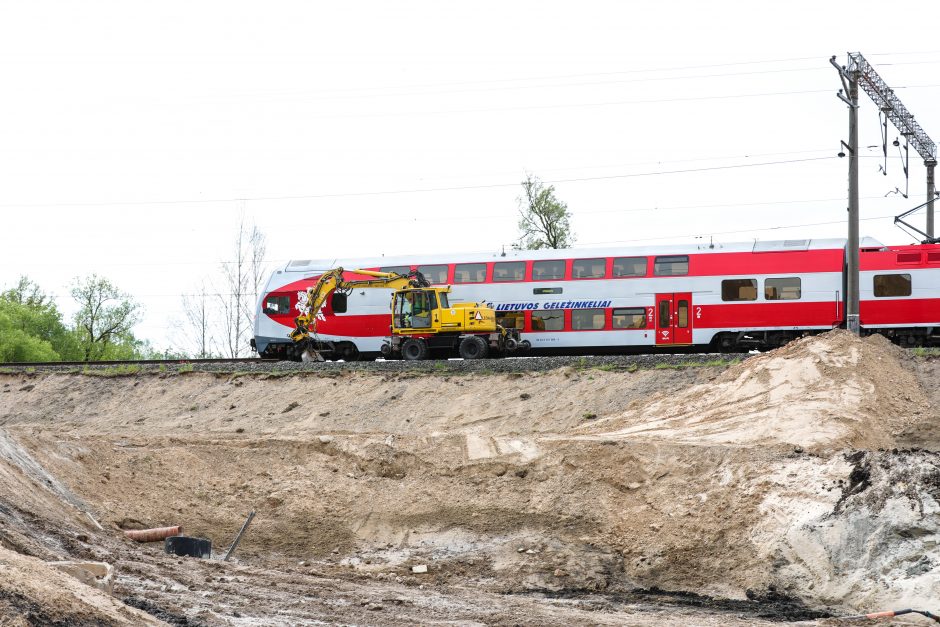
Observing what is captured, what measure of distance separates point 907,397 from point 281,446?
40.2 feet

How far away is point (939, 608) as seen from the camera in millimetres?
11602

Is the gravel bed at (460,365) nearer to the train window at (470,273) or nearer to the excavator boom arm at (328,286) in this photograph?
the excavator boom arm at (328,286)

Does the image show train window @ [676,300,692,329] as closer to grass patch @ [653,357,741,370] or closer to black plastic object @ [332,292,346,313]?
grass patch @ [653,357,741,370]

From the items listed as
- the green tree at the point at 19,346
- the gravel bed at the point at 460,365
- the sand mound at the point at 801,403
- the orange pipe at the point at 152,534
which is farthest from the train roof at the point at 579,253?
the green tree at the point at 19,346

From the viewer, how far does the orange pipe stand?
15.9 metres

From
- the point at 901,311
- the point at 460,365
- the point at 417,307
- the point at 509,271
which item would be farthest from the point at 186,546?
the point at 901,311

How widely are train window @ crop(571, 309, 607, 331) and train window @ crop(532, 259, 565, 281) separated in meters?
1.32

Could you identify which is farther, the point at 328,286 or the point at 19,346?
the point at 19,346

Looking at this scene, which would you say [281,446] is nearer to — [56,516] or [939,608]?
[56,516]

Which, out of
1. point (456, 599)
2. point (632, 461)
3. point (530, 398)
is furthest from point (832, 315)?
point (456, 599)

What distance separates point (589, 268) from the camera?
31062 mm

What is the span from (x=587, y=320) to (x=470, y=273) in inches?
167

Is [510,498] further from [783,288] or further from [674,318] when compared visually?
[783,288]

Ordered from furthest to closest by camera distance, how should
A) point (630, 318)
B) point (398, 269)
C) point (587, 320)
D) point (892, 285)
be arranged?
point (398, 269) < point (587, 320) < point (630, 318) < point (892, 285)
